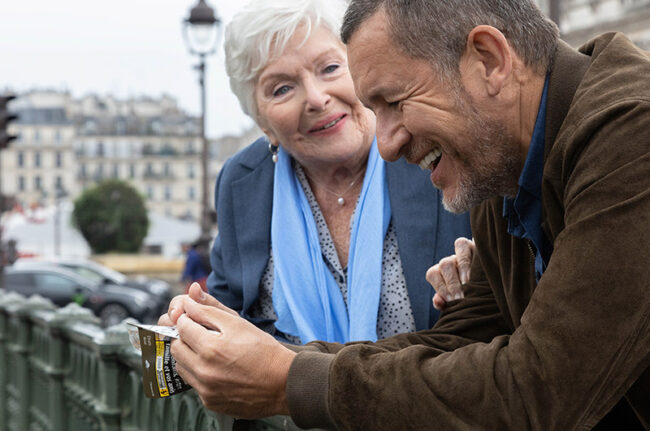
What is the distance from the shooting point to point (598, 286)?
1522mm

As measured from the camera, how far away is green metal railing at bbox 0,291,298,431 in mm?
2613

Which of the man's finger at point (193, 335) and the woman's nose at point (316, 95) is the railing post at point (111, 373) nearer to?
the woman's nose at point (316, 95)

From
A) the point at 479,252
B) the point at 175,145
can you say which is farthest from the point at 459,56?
the point at 175,145

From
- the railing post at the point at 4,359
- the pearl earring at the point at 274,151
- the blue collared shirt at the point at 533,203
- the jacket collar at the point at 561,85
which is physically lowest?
the railing post at the point at 4,359

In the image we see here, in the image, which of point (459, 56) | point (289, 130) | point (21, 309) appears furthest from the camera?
point (21, 309)

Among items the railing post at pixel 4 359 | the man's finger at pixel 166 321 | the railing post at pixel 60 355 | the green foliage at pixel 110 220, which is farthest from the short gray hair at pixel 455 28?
the green foliage at pixel 110 220

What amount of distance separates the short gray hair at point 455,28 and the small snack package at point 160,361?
819mm

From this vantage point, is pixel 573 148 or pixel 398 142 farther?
pixel 398 142

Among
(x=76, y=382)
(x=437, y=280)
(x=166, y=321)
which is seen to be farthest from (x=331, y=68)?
(x=76, y=382)

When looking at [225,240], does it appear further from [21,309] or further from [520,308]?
[21,309]

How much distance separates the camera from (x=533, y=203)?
1.91 m

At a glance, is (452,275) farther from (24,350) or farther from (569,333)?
(24,350)

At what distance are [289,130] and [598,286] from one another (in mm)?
1739

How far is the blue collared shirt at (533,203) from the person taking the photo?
6.07ft
